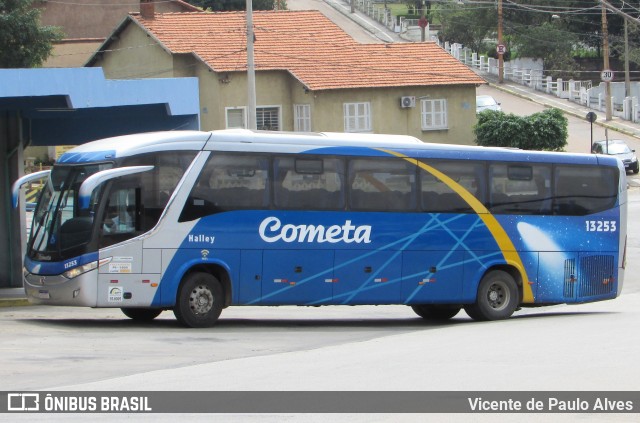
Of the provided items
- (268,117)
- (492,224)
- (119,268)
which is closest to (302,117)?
(268,117)

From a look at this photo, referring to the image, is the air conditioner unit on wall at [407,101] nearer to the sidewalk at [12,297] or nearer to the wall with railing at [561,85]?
the wall with railing at [561,85]

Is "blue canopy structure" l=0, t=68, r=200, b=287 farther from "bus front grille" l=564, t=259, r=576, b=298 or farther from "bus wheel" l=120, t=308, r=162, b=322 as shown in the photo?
"bus front grille" l=564, t=259, r=576, b=298

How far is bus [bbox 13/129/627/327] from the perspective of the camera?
57.2ft

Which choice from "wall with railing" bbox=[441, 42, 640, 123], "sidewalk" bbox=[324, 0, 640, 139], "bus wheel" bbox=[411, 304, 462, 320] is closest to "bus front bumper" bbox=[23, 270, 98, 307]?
"bus wheel" bbox=[411, 304, 462, 320]

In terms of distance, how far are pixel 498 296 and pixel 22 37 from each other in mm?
38719

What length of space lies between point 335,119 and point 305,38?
534cm

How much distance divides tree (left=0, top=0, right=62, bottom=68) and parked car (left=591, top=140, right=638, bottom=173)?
25945mm

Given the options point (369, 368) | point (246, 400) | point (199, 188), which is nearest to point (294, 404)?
point (246, 400)

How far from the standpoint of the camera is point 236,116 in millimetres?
49219

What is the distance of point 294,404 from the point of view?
1017 cm

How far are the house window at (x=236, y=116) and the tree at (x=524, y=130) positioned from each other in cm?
1115

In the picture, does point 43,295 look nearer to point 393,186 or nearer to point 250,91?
point 393,186

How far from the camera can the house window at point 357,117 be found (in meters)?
50.3

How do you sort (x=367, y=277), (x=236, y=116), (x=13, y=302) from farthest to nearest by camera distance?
1. (x=236, y=116)
2. (x=13, y=302)
3. (x=367, y=277)
